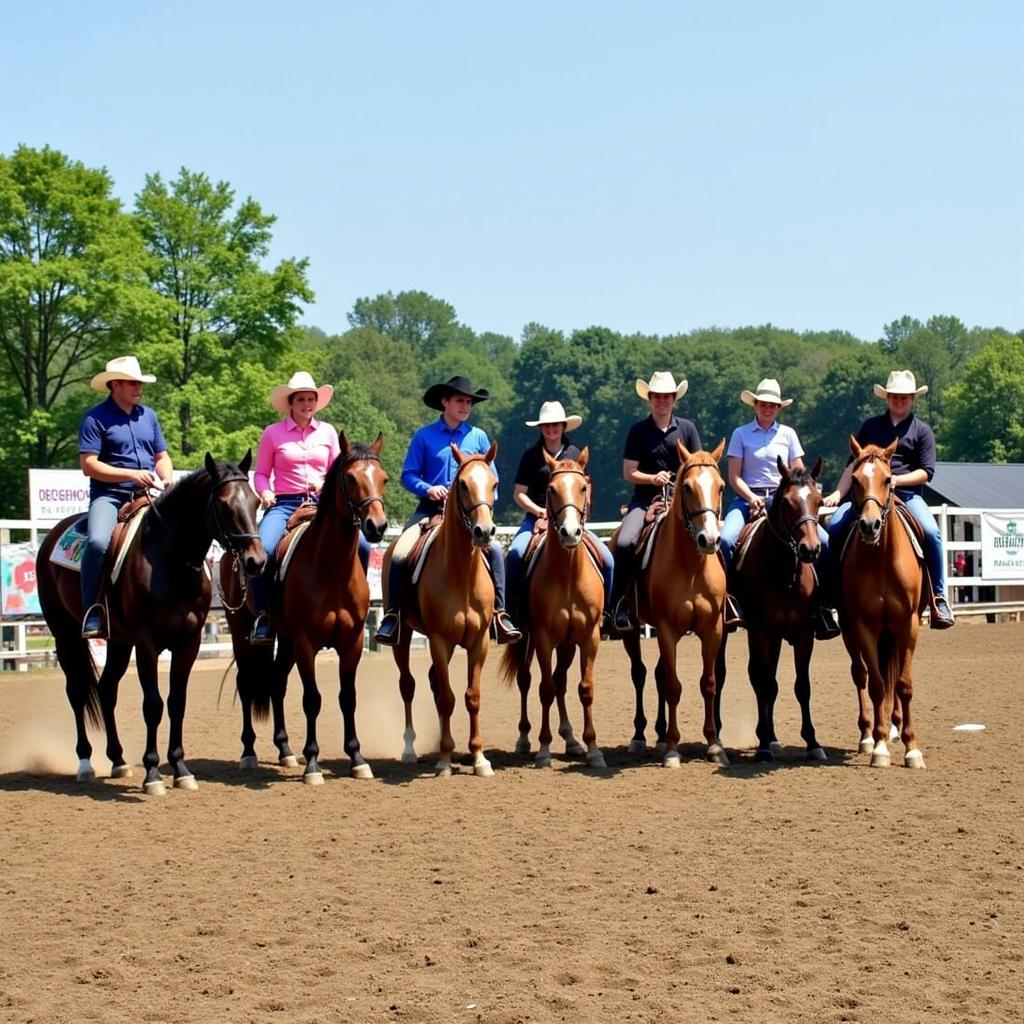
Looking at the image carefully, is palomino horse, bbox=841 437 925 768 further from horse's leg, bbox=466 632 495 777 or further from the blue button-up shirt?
the blue button-up shirt

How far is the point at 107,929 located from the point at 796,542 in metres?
6.09

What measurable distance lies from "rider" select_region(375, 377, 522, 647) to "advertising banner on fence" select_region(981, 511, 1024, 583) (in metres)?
20.4

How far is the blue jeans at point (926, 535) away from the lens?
11727mm

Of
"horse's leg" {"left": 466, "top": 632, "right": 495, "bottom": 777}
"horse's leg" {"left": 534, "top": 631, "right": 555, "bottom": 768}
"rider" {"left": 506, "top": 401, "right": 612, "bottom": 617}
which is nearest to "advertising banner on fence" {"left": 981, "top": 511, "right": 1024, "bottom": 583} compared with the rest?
"rider" {"left": 506, "top": 401, "right": 612, "bottom": 617}

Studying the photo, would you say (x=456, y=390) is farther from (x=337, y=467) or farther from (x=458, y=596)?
(x=458, y=596)

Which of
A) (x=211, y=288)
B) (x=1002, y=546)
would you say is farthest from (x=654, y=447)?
(x=211, y=288)

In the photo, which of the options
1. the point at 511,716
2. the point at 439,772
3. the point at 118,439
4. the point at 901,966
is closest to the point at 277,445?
the point at 118,439

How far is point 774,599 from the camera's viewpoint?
463 inches

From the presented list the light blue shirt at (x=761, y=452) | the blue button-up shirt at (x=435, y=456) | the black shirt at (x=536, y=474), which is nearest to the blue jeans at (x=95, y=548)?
the blue button-up shirt at (x=435, y=456)

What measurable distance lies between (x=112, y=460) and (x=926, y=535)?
21.6 feet

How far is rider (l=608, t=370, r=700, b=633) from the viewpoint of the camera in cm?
1218

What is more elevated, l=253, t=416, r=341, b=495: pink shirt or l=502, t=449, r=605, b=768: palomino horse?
l=253, t=416, r=341, b=495: pink shirt

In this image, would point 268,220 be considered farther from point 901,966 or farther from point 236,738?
point 901,966

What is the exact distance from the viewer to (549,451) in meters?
12.2
